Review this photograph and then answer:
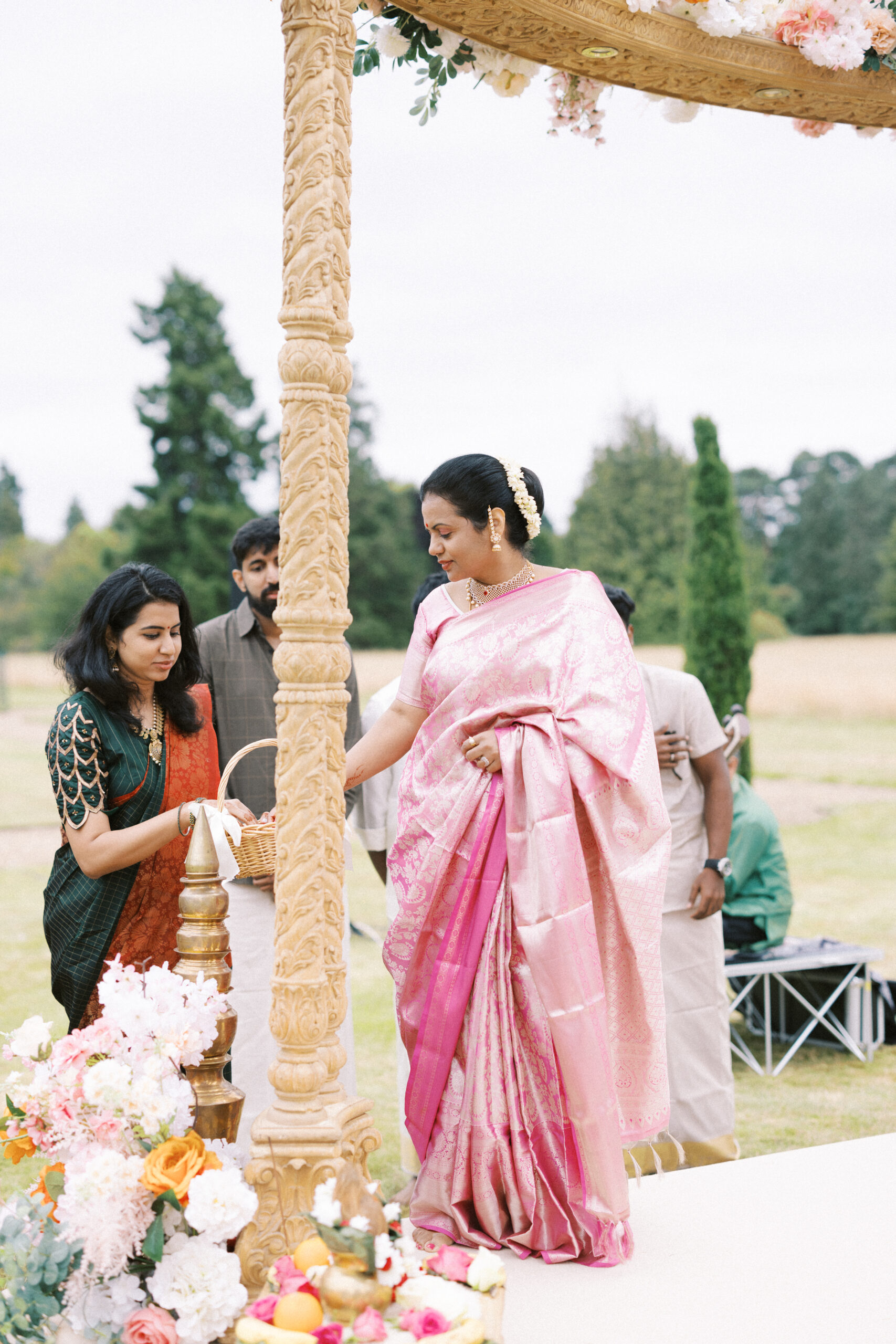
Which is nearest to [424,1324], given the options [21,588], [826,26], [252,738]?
[252,738]

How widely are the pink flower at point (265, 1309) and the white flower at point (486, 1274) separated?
1.05 ft

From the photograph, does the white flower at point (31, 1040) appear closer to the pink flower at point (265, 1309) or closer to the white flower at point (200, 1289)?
the white flower at point (200, 1289)

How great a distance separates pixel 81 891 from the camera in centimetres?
287

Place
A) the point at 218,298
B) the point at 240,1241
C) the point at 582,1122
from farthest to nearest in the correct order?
the point at 218,298
the point at 582,1122
the point at 240,1241

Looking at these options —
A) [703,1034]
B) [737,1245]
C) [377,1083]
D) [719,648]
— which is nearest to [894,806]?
[719,648]

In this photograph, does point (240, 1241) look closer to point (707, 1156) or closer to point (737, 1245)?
point (737, 1245)

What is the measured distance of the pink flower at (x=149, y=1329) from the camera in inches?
79.7

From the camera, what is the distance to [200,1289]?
2037mm

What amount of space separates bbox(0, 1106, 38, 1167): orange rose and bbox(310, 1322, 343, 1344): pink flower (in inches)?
28.9

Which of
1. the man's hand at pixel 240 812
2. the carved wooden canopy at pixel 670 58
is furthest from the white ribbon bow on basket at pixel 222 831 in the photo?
the carved wooden canopy at pixel 670 58

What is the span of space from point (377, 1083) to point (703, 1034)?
213 centimetres

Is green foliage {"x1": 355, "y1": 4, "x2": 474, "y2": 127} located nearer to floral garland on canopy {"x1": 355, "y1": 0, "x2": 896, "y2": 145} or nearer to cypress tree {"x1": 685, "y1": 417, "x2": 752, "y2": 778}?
floral garland on canopy {"x1": 355, "y1": 0, "x2": 896, "y2": 145}

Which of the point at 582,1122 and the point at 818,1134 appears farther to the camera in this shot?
the point at 818,1134

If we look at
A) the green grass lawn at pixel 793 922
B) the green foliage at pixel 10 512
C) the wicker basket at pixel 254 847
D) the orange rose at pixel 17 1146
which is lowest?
the green grass lawn at pixel 793 922
